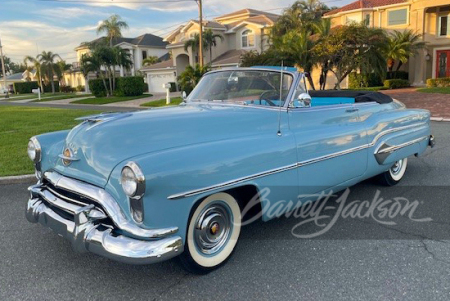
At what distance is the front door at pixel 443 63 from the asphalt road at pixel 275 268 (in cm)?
2841

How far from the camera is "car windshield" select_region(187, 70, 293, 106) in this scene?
151 inches

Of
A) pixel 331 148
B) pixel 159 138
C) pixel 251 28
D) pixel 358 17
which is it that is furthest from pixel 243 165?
pixel 251 28

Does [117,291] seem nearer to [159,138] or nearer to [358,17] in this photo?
[159,138]

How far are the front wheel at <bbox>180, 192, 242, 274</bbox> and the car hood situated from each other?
524 mm

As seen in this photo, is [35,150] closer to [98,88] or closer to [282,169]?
[282,169]

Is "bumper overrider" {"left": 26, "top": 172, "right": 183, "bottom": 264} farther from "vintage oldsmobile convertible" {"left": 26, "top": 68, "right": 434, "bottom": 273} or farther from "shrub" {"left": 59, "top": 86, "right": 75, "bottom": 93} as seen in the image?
"shrub" {"left": 59, "top": 86, "right": 75, "bottom": 93}

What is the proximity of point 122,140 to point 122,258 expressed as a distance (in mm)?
900

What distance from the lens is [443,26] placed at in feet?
92.3

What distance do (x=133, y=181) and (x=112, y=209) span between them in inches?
11.3

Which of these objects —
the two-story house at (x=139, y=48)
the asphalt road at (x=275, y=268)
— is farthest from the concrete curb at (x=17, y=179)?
the two-story house at (x=139, y=48)

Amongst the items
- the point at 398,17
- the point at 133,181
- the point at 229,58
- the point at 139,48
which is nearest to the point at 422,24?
the point at 398,17

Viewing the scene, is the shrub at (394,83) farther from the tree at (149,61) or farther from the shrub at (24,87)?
the shrub at (24,87)

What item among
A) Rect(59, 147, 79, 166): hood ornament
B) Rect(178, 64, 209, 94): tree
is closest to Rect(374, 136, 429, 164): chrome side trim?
Rect(59, 147, 79, 166): hood ornament

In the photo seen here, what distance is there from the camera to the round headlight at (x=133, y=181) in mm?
2482
